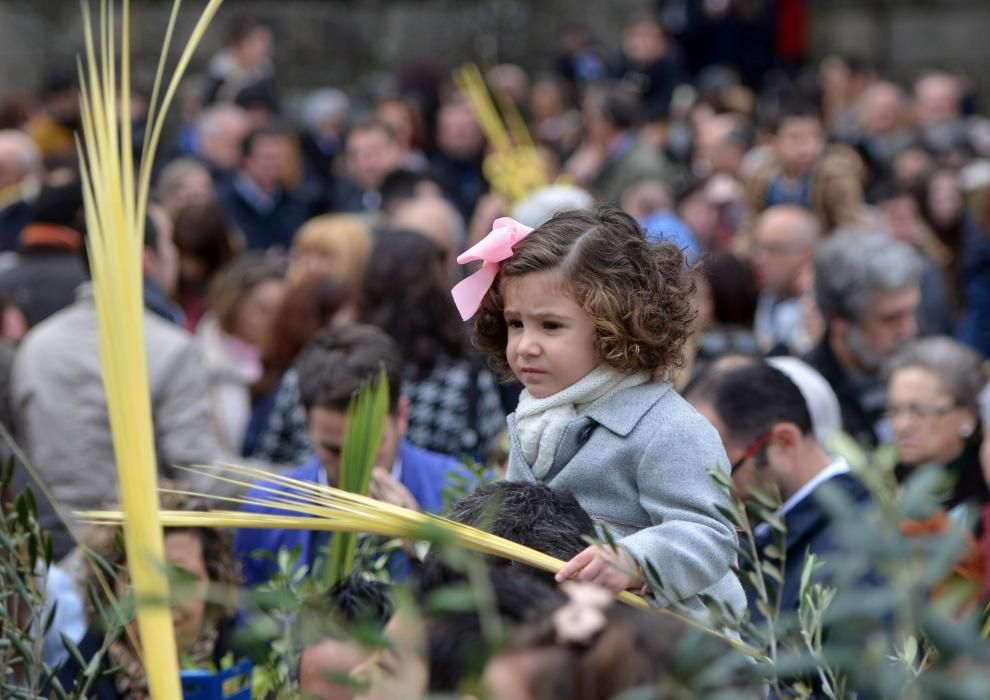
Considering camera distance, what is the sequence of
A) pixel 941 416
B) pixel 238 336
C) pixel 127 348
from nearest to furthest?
pixel 127 348
pixel 941 416
pixel 238 336

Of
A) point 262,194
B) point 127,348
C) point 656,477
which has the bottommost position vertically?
point 262,194

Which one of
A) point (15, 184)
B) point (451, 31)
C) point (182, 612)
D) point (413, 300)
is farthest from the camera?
point (451, 31)

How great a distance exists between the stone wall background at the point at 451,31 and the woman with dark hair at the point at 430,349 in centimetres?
1073

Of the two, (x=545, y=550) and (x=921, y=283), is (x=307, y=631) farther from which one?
(x=921, y=283)

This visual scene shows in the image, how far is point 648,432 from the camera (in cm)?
273

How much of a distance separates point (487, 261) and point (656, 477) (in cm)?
49

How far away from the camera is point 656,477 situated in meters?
2.70

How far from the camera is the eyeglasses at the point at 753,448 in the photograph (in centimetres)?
405

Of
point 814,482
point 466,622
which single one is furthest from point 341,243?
point 466,622

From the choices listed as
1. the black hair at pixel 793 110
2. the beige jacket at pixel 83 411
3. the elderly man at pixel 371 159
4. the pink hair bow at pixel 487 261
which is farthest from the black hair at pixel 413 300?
the black hair at pixel 793 110

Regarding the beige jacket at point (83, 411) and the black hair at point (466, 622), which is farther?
the beige jacket at point (83, 411)

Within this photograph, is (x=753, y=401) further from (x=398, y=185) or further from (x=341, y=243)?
(x=398, y=185)

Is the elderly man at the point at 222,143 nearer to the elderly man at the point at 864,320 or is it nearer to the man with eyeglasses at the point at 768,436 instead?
the elderly man at the point at 864,320

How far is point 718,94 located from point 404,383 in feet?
25.2
